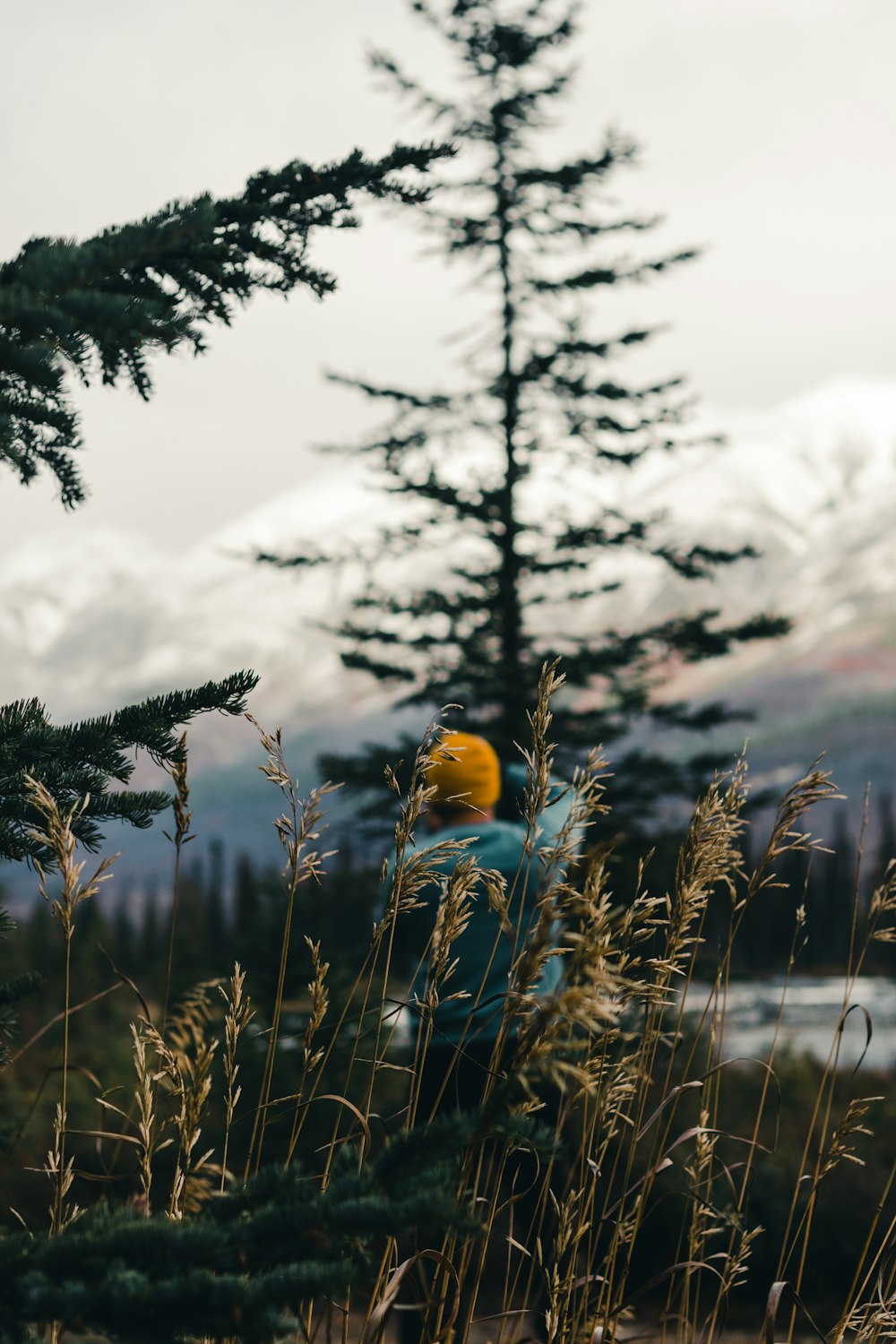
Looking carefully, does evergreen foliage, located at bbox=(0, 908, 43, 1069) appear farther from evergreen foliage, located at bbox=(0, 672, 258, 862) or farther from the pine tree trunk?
the pine tree trunk

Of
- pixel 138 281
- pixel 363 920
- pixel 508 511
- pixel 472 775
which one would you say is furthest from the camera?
pixel 363 920

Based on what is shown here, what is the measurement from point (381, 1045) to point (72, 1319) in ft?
3.08

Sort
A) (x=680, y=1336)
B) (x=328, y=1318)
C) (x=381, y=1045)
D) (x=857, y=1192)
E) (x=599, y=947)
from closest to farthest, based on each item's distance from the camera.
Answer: (x=599, y=947) < (x=328, y=1318) < (x=381, y=1045) < (x=680, y=1336) < (x=857, y=1192)

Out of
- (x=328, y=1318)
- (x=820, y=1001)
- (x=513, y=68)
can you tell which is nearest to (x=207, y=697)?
(x=328, y=1318)

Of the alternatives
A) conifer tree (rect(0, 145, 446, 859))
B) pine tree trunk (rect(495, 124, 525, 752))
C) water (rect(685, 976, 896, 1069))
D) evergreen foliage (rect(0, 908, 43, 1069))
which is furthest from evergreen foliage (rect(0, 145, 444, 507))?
pine tree trunk (rect(495, 124, 525, 752))

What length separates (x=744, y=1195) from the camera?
1.83 metres

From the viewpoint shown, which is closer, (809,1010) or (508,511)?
(809,1010)

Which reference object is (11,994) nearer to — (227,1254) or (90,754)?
(90,754)

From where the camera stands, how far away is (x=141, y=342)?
4.17ft

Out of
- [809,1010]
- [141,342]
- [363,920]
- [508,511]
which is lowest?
[363,920]

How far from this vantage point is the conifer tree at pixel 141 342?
1.19 m

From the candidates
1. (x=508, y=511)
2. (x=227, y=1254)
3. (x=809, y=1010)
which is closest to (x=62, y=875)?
(x=227, y=1254)

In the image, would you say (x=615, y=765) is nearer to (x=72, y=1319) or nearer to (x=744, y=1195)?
(x=744, y=1195)

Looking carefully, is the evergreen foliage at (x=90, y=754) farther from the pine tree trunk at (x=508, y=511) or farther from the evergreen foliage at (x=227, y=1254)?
the pine tree trunk at (x=508, y=511)
